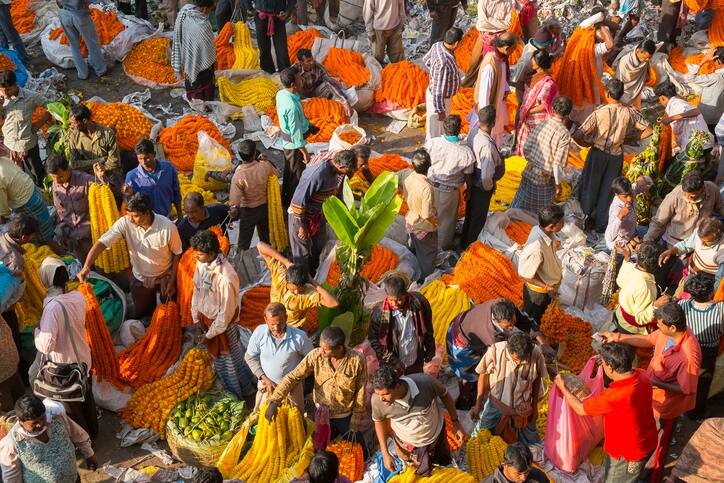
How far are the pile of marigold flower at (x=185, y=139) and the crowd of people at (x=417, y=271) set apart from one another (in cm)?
18

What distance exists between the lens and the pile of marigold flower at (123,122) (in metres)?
8.97

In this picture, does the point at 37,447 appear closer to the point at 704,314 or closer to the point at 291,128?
the point at 291,128

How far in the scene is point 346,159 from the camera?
682 centimetres

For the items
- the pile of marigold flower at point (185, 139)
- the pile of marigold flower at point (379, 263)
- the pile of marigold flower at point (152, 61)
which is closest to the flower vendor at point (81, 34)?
the pile of marigold flower at point (152, 61)

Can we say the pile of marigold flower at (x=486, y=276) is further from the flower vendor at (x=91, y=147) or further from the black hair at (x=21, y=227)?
the black hair at (x=21, y=227)

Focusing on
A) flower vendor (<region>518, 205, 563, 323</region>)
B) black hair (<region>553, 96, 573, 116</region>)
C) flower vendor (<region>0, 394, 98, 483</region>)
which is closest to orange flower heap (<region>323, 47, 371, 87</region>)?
black hair (<region>553, 96, 573, 116</region>)

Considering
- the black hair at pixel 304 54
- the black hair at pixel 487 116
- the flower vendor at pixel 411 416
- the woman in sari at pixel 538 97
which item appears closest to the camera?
the flower vendor at pixel 411 416

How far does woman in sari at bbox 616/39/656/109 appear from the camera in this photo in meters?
8.90

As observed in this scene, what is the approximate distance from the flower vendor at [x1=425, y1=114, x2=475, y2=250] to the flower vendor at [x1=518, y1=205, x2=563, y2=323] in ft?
4.16

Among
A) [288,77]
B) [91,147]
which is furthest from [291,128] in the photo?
[91,147]

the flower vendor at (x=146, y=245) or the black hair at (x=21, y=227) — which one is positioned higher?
the black hair at (x=21, y=227)

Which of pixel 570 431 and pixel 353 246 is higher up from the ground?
pixel 353 246

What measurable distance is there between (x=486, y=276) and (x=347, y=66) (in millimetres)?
4045

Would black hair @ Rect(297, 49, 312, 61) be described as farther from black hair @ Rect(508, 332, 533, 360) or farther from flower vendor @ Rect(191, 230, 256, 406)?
black hair @ Rect(508, 332, 533, 360)
